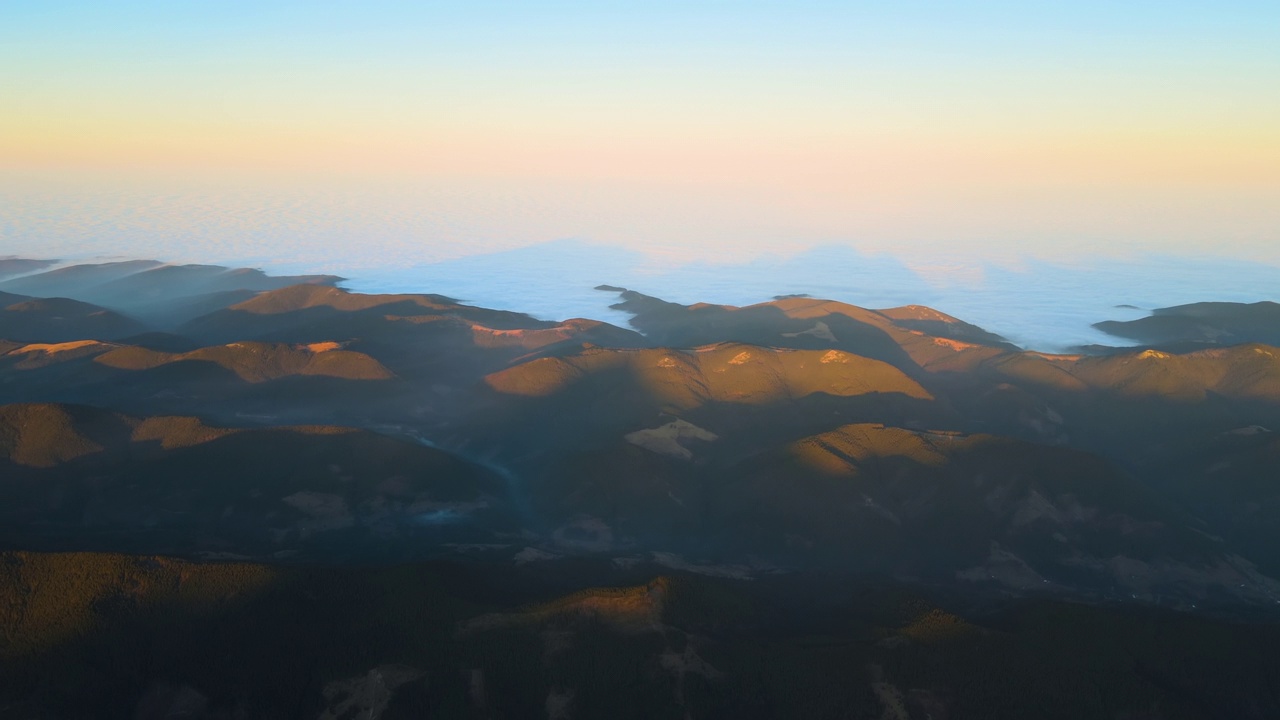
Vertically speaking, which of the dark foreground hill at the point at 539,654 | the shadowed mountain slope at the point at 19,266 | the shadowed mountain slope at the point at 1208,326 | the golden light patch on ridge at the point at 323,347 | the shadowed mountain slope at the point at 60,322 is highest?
the shadowed mountain slope at the point at 1208,326

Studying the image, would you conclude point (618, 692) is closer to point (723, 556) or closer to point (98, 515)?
point (723, 556)

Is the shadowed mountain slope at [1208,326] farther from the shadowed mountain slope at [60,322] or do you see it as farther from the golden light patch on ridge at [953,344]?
the shadowed mountain slope at [60,322]

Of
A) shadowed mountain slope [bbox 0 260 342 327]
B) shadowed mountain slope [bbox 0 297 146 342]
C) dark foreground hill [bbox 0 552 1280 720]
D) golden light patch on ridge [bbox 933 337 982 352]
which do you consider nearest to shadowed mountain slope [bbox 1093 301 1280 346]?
golden light patch on ridge [bbox 933 337 982 352]

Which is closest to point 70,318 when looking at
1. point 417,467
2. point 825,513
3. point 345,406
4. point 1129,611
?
point 345,406

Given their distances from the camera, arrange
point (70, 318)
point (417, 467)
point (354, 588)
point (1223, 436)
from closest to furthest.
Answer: point (354, 588)
point (417, 467)
point (1223, 436)
point (70, 318)

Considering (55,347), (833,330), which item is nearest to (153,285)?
(55,347)

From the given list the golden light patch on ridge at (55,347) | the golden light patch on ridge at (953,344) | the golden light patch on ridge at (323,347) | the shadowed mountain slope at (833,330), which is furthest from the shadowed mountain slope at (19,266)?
the golden light patch on ridge at (953,344)

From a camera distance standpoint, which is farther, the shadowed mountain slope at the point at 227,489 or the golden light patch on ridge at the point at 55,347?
the golden light patch on ridge at the point at 55,347

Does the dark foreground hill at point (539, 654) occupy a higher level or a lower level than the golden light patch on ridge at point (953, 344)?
lower

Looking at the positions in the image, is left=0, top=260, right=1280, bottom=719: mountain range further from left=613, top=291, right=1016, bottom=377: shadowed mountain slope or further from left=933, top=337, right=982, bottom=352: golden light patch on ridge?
left=613, top=291, right=1016, bottom=377: shadowed mountain slope

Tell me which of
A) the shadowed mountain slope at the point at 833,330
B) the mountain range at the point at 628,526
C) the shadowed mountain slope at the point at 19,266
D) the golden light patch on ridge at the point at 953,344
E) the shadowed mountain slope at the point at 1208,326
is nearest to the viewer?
the mountain range at the point at 628,526

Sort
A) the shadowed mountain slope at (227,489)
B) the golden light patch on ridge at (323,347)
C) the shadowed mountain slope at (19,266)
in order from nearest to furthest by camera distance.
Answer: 1. the shadowed mountain slope at (227,489)
2. the golden light patch on ridge at (323,347)
3. the shadowed mountain slope at (19,266)
